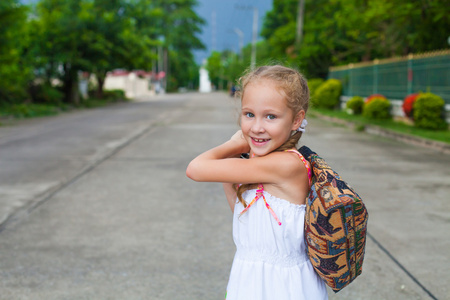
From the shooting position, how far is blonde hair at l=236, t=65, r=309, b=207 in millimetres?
1785

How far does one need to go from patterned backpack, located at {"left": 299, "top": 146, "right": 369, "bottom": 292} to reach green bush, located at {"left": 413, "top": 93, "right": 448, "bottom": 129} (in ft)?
43.1

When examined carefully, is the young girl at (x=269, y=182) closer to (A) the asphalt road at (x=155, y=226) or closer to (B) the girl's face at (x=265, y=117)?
(B) the girl's face at (x=265, y=117)

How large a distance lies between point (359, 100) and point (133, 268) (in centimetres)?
1754

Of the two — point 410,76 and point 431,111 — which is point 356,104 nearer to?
point 410,76

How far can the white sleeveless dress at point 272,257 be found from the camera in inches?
73.2

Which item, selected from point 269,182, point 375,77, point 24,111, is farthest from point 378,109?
point 269,182

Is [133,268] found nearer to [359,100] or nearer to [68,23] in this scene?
[359,100]

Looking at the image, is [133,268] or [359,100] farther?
[359,100]

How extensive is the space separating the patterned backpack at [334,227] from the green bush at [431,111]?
43.1 feet

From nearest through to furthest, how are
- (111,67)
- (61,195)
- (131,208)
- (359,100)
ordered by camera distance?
(131,208), (61,195), (359,100), (111,67)

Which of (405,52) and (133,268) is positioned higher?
(405,52)

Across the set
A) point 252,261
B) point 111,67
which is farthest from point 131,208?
point 111,67

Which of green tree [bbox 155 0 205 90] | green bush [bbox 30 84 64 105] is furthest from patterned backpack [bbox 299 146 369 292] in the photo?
green tree [bbox 155 0 205 90]

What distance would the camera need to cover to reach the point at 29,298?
3418 mm
